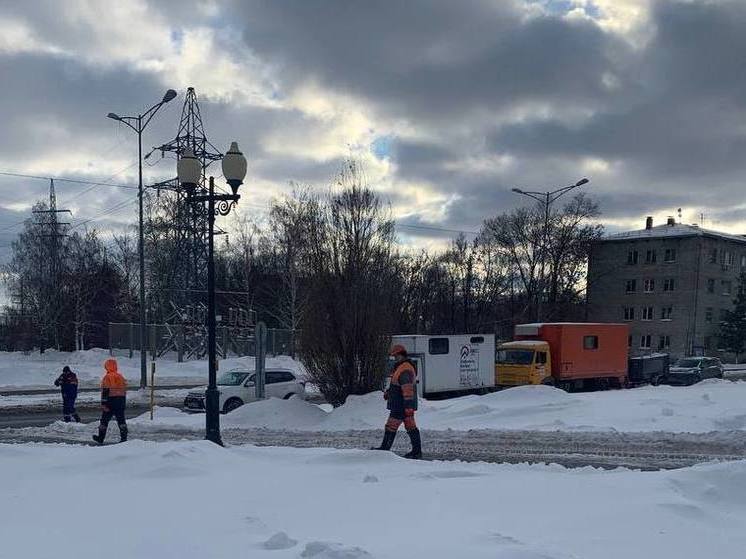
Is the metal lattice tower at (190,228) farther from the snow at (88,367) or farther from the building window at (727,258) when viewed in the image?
the building window at (727,258)

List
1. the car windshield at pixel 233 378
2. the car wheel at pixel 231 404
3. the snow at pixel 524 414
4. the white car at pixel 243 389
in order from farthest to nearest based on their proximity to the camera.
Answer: the car windshield at pixel 233 378 < the white car at pixel 243 389 < the car wheel at pixel 231 404 < the snow at pixel 524 414

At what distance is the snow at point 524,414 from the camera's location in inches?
601

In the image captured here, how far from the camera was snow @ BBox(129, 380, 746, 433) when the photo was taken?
15.3 meters

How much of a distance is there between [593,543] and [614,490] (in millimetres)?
2007

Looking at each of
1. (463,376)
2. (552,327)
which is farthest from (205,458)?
(552,327)

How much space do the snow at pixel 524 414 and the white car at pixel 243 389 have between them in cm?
212

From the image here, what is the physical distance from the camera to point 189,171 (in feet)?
43.0

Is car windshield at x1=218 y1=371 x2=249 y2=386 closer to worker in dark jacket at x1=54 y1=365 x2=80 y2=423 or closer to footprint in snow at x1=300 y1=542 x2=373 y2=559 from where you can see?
worker in dark jacket at x1=54 y1=365 x2=80 y2=423

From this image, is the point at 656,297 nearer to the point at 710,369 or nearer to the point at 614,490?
the point at 710,369

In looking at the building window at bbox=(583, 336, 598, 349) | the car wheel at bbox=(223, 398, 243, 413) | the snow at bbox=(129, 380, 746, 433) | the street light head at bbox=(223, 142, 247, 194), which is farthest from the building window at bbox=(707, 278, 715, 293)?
the street light head at bbox=(223, 142, 247, 194)

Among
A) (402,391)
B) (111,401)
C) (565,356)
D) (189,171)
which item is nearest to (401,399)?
(402,391)

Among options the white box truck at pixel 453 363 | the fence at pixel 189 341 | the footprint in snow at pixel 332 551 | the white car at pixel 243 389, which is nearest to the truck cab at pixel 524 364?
the white box truck at pixel 453 363

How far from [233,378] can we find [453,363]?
309 inches

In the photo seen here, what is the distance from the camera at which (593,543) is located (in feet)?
18.5
